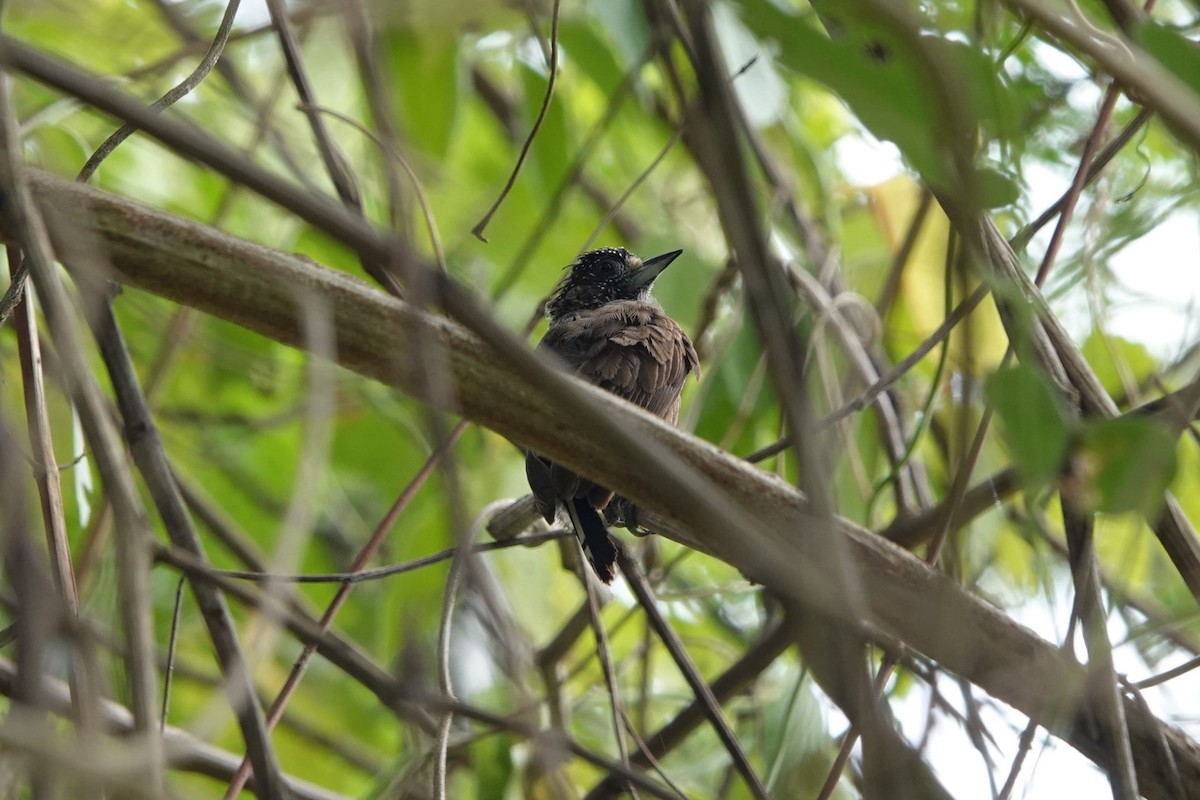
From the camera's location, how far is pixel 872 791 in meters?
1.33

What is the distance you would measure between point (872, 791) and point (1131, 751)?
129 centimetres

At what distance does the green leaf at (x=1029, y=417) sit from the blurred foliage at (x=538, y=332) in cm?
56

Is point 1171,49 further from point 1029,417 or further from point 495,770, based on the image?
point 495,770

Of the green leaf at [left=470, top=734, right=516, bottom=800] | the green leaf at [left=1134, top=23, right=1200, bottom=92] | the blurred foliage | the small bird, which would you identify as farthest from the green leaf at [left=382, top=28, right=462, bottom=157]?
the green leaf at [left=1134, top=23, right=1200, bottom=92]

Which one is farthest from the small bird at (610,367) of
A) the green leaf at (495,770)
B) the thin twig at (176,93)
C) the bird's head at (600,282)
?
the thin twig at (176,93)

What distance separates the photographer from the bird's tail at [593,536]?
320 centimetres

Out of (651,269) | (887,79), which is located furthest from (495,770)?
(887,79)

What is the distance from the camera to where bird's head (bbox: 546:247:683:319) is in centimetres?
536

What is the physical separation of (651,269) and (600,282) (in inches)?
27.4

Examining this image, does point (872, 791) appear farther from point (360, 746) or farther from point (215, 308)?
point (360, 746)

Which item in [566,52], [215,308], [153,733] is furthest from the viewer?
[566,52]

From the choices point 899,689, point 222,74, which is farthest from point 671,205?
point 899,689

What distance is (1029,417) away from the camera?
1.51 metres

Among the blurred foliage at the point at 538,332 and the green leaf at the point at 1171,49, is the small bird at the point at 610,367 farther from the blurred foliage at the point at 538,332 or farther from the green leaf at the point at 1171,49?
the green leaf at the point at 1171,49
